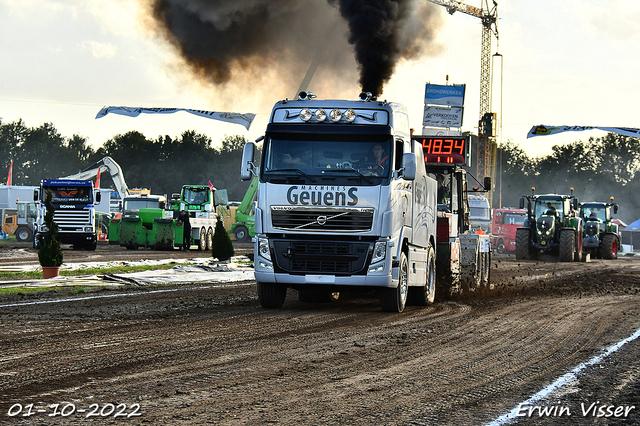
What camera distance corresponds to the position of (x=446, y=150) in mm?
18688

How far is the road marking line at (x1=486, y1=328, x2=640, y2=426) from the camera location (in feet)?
19.9

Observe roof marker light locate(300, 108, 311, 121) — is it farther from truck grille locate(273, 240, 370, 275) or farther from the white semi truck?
truck grille locate(273, 240, 370, 275)

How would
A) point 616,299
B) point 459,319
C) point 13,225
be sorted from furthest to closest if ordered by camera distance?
point 13,225 < point 616,299 < point 459,319

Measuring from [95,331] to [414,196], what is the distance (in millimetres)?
6121

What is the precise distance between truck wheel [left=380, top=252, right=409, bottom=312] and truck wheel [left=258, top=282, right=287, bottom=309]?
1.75m

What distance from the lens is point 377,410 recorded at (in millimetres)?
6277

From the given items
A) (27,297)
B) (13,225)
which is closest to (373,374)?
(27,297)

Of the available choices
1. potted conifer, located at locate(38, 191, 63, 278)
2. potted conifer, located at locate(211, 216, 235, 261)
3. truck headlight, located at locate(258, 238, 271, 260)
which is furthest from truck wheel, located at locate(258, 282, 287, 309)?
potted conifer, located at locate(211, 216, 235, 261)

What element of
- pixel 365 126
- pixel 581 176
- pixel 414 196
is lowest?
pixel 414 196

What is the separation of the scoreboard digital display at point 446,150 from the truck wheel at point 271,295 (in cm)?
615

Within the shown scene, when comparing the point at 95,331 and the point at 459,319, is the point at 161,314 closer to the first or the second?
the point at 95,331

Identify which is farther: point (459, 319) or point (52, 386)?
point (459, 319)

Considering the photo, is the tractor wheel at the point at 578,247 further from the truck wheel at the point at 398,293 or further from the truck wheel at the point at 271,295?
the truck wheel at the point at 271,295

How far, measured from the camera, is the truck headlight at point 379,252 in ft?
41.6
